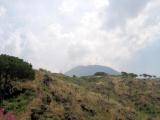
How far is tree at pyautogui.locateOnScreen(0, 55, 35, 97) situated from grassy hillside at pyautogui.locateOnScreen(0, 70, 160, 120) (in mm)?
844

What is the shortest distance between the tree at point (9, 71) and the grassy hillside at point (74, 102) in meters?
0.84

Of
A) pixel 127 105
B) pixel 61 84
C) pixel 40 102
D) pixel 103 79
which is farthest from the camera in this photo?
pixel 103 79

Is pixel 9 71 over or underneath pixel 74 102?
over

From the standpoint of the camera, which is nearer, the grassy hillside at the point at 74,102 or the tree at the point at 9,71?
the grassy hillside at the point at 74,102

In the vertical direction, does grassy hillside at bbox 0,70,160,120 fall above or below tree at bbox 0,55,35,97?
below

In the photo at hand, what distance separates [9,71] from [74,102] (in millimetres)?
9027

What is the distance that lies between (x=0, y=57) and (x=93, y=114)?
13236 millimetres

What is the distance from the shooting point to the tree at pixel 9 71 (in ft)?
142

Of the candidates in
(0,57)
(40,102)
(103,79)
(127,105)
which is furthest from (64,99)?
(103,79)

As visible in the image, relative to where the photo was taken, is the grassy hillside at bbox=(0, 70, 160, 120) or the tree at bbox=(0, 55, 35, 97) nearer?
the grassy hillside at bbox=(0, 70, 160, 120)

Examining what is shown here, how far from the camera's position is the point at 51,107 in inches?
1702

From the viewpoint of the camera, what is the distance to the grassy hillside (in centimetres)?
4166

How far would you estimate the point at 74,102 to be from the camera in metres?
47.3

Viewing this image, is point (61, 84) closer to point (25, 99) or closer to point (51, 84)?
point (51, 84)
